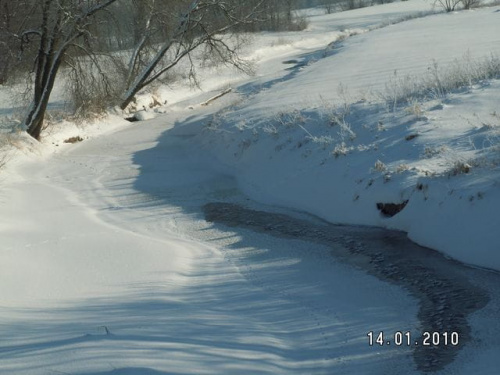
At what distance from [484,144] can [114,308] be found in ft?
18.7

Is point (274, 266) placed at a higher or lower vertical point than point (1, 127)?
lower

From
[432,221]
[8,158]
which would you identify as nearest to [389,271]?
[432,221]

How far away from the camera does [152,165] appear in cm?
1501

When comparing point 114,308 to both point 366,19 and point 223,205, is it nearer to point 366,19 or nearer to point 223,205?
point 223,205

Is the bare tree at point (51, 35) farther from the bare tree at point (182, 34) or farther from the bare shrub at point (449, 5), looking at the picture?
the bare shrub at point (449, 5)

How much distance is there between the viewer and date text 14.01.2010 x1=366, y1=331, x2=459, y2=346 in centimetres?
564

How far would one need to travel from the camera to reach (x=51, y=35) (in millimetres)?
17266

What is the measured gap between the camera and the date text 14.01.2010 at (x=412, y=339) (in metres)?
5.64

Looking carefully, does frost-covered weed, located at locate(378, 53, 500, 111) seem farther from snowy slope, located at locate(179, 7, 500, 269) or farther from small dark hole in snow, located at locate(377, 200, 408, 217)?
small dark hole in snow, located at locate(377, 200, 408, 217)

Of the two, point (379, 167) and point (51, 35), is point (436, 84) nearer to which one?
point (379, 167)

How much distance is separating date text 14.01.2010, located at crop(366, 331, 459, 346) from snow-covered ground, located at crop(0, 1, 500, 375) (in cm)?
14

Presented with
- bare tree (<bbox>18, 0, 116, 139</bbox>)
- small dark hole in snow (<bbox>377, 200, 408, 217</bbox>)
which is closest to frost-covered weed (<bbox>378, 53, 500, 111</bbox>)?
small dark hole in snow (<bbox>377, 200, 408, 217</bbox>)

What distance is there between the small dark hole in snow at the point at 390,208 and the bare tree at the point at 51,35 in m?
9.98

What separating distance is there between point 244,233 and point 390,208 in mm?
2016
